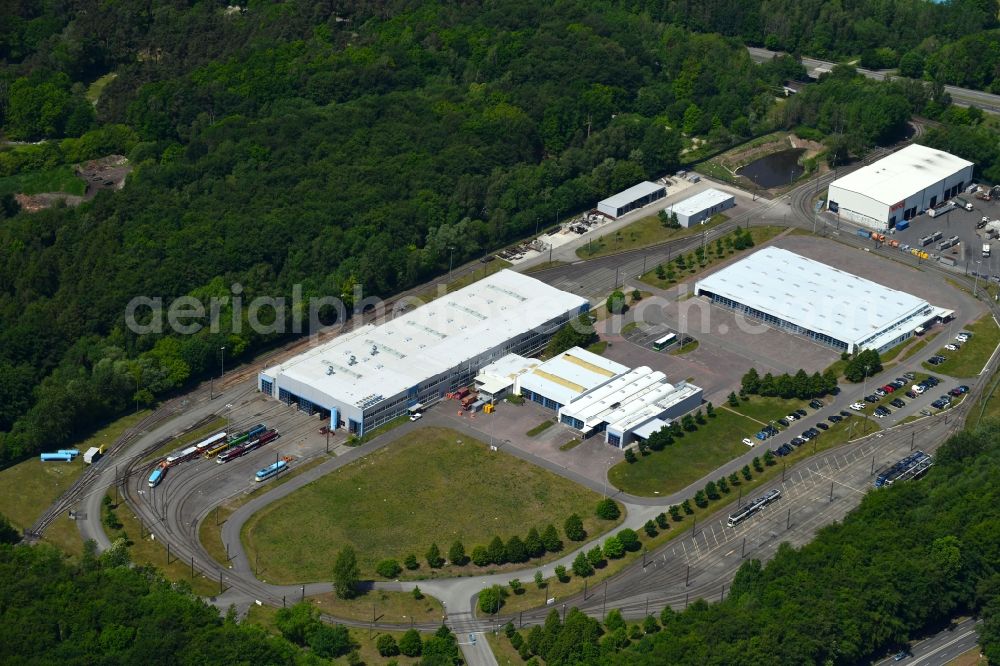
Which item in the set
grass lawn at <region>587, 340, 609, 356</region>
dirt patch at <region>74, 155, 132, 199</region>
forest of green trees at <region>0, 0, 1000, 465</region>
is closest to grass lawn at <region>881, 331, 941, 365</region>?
grass lawn at <region>587, 340, 609, 356</region>

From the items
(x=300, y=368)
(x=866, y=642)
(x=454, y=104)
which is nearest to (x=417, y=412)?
(x=300, y=368)

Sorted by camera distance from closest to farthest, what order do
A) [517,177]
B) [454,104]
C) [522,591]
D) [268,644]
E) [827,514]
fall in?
[268,644] → [522,591] → [827,514] → [517,177] → [454,104]

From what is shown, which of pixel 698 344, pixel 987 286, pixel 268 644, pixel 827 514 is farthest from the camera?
pixel 987 286

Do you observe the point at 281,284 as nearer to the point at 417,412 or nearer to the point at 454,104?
the point at 417,412

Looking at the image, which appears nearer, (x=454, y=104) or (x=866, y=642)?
(x=866, y=642)

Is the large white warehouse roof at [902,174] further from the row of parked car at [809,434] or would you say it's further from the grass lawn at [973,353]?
the row of parked car at [809,434]

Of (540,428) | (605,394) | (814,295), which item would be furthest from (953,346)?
(540,428)

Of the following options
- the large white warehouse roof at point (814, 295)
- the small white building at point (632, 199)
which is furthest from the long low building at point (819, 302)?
the small white building at point (632, 199)

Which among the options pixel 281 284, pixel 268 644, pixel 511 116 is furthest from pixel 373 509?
pixel 511 116
